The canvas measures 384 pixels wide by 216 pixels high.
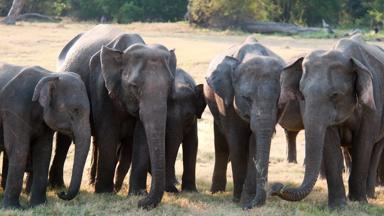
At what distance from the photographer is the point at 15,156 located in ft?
33.5

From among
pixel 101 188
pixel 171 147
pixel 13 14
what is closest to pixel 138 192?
pixel 101 188

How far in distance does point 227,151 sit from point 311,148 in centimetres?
273

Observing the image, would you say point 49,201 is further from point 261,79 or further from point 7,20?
point 7,20

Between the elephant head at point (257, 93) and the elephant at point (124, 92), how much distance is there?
702mm

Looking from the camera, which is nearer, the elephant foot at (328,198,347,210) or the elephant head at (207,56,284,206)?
the elephant head at (207,56,284,206)

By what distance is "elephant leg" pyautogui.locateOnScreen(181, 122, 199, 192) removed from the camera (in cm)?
1222

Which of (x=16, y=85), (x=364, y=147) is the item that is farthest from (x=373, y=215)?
(x=16, y=85)

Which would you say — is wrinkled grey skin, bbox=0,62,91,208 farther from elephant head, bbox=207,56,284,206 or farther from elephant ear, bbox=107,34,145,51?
elephant head, bbox=207,56,284,206

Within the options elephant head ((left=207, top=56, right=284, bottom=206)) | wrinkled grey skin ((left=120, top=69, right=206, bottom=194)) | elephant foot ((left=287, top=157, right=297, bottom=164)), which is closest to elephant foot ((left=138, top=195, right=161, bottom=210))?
wrinkled grey skin ((left=120, top=69, right=206, bottom=194))

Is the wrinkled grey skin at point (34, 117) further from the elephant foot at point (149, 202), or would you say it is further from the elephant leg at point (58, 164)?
the elephant leg at point (58, 164)

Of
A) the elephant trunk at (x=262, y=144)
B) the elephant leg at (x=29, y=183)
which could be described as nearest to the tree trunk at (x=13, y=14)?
the elephant leg at (x=29, y=183)

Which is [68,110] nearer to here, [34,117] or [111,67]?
[34,117]

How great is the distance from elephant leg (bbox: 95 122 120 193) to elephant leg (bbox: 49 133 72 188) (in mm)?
566

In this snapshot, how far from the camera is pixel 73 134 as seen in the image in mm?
10273
